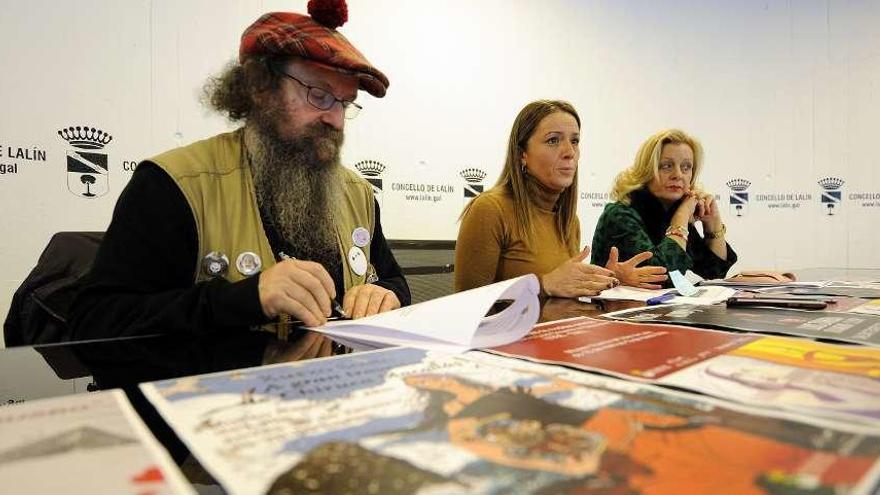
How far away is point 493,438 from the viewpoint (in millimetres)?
281

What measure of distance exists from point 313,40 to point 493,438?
96 cm

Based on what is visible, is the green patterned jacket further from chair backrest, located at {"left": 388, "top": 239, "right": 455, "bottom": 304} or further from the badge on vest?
the badge on vest

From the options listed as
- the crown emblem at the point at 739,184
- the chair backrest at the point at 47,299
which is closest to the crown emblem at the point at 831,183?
the crown emblem at the point at 739,184

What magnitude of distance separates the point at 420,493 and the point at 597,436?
0.37 feet

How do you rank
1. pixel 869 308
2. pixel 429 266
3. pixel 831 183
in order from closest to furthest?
pixel 869 308 < pixel 429 266 < pixel 831 183

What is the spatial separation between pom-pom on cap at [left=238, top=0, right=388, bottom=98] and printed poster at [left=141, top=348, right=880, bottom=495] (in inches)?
31.4

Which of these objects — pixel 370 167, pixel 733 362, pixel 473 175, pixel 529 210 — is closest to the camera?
pixel 733 362

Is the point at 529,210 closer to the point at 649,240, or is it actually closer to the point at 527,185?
the point at 527,185

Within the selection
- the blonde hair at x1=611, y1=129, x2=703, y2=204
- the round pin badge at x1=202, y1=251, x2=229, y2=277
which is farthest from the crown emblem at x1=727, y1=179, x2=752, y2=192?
the round pin badge at x1=202, y1=251, x2=229, y2=277

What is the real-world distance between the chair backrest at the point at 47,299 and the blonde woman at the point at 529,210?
102 centimetres

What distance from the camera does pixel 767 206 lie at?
4.20 m

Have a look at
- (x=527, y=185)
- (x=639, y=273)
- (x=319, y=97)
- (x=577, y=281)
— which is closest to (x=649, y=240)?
(x=527, y=185)

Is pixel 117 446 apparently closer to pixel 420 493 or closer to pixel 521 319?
pixel 420 493

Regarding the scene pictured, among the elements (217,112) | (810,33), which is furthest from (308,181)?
(810,33)
